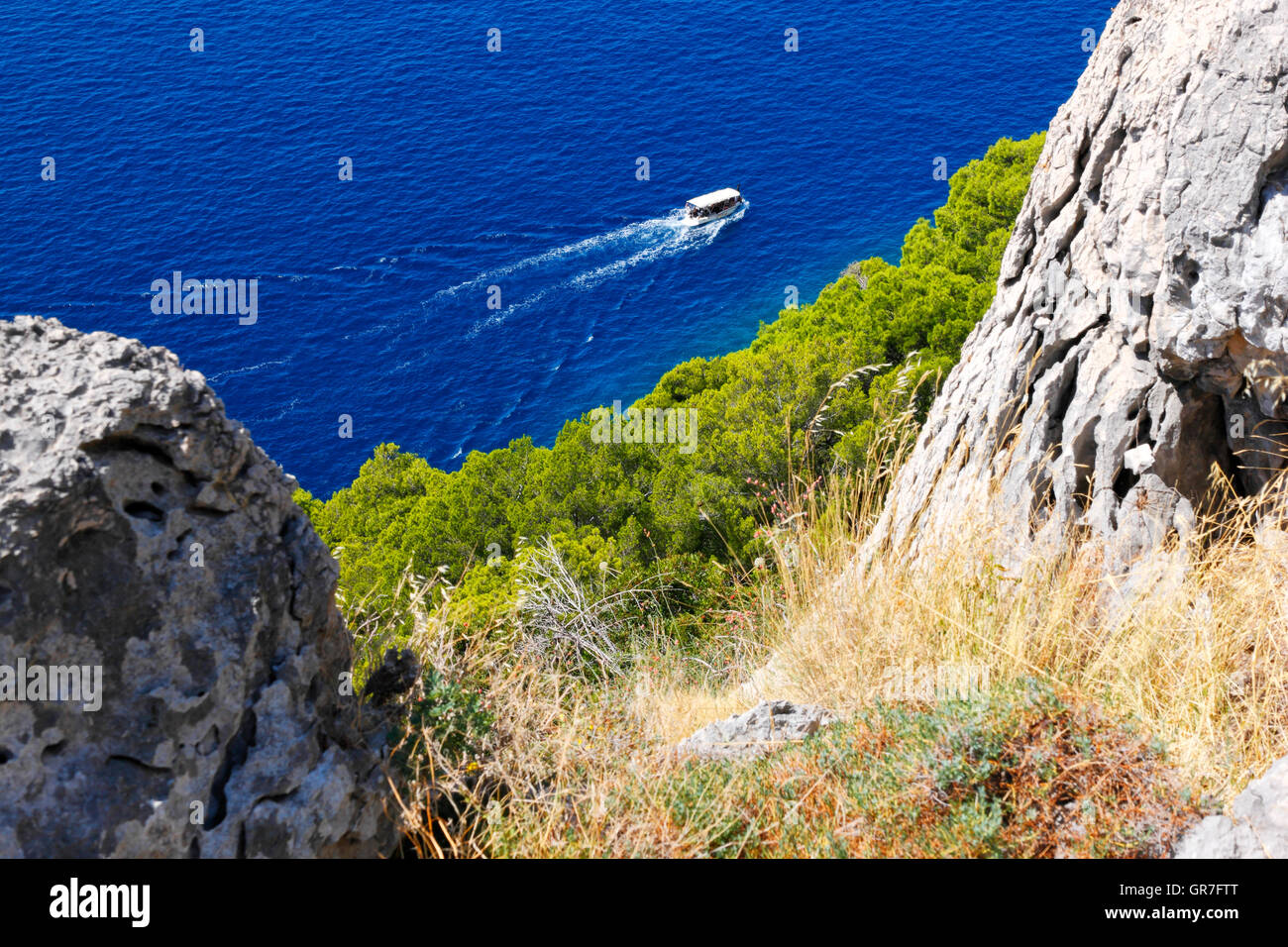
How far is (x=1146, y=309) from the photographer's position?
23.1 ft

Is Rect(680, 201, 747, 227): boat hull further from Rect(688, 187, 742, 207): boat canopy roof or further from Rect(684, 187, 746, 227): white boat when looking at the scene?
Rect(688, 187, 742, 207): boat canopy roof

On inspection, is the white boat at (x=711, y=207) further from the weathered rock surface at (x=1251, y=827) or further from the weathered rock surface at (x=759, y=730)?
the weathered rock surface at (x=1251, y=827)

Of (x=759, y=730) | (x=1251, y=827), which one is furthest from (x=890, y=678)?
(x=1251, y=827)

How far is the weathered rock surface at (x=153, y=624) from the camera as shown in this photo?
3814mm

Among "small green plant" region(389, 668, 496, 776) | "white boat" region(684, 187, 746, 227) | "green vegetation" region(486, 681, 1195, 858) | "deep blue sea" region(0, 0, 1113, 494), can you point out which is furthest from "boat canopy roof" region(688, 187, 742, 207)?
"green vegetation" region(486, 681, 1195, 858)

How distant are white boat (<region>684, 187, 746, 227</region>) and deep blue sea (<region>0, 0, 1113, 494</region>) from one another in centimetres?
87

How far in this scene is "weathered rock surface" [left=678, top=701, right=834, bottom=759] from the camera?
215 inches

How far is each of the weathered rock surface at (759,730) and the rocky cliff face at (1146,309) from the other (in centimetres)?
155

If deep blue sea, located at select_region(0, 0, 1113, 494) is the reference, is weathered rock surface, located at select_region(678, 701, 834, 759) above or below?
below

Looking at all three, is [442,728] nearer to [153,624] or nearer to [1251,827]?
[153,624]

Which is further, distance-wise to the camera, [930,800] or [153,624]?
[930,800]

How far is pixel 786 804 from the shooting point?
4.70 m

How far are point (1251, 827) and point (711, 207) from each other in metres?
53.0

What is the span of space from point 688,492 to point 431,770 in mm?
11639
